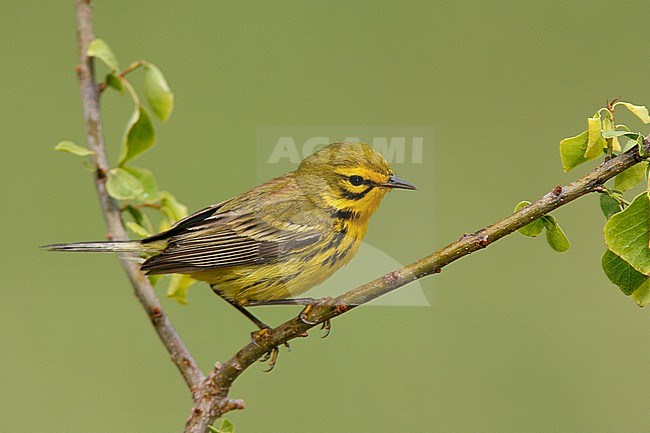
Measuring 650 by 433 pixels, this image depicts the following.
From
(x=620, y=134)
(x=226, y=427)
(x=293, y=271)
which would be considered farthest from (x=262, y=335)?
(x=620, y=134)

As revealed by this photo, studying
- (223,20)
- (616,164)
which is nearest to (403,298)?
(616,164)

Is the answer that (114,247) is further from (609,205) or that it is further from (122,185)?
(609,205)

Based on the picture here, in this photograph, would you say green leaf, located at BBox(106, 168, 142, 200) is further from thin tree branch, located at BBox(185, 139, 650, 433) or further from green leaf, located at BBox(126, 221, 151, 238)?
thin tree branch, located at BBox(185, 139, 650, 433)

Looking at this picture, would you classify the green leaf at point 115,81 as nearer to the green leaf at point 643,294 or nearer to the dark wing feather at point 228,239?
the dark wing feather at point 228,239

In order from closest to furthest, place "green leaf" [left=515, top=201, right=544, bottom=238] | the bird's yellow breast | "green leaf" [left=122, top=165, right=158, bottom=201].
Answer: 1. "green leaf" [left=515, top=201, right=544, bottom=238]
2. the bird's yellow breast
3. "green leaf" [left=122, top=165, right=158, bottom=201]

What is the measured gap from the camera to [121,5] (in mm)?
9320

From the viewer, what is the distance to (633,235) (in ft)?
7.05

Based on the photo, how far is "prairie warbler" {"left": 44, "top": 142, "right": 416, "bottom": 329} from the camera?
9.08ft

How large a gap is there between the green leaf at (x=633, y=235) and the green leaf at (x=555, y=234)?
0.21 m

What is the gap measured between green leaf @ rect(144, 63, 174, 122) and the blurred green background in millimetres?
2343

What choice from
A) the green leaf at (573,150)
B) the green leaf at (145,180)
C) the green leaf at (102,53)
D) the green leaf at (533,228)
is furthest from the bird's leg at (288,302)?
the green leaf at (102,53)

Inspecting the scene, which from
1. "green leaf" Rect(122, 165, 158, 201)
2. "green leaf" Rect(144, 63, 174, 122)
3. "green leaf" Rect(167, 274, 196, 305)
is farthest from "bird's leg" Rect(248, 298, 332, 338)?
"green leaf" Rect(144, 63, 174, 122)

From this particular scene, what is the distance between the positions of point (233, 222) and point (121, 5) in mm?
6664

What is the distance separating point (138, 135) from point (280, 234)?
0.57 metres
